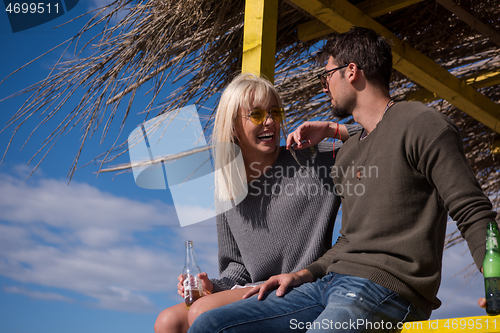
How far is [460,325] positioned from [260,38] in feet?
6.03

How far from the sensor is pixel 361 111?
6.56 feet

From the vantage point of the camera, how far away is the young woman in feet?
7.13

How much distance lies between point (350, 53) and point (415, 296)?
1.09 metres

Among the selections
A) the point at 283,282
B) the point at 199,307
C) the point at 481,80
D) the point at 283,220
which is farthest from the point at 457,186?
the point at 481,80

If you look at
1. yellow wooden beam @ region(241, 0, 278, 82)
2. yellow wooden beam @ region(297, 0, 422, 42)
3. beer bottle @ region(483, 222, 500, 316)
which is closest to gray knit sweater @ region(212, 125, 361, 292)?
yellow wooden beam @ region(241, 0, 278, 82)

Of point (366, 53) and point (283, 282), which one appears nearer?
point (283, 282)

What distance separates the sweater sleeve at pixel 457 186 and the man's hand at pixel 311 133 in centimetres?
74

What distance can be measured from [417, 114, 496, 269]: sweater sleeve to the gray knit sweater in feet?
2.21

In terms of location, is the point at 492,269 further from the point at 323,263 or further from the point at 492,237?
the point at 323,263

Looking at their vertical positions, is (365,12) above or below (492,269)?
above

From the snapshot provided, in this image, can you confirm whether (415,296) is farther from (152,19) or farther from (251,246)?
(152,19)

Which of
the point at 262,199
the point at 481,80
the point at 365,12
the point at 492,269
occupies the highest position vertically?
the point at 365,12

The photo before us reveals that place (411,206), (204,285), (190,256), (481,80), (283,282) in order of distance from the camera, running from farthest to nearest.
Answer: (481,80) < (190,256) < (204,285) < (283,282) < (411,206)

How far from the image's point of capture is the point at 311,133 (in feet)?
7.57
